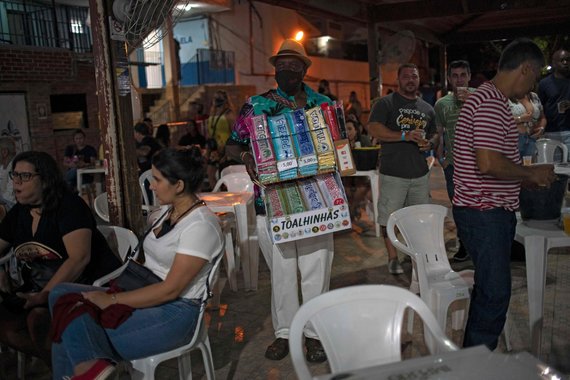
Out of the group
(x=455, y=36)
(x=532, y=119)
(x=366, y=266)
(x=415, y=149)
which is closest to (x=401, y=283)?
(x=366, y=266)

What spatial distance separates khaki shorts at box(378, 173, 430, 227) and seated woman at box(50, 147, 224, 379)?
8.23ft

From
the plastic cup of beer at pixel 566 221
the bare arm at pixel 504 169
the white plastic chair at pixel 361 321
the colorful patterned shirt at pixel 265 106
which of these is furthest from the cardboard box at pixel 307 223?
the plastic cup of beer at pixel 566 221

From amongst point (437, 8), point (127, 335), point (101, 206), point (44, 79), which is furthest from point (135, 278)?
point (44, 79)

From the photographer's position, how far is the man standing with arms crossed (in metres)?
4.85

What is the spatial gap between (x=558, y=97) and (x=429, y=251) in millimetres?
3689

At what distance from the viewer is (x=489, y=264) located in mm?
2742

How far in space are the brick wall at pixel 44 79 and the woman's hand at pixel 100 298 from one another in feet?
29.6

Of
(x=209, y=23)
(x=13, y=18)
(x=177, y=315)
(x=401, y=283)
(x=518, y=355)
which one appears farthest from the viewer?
(x=209, y=23)

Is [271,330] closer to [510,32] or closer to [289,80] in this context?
[289,80]

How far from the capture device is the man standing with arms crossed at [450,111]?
15.9ft

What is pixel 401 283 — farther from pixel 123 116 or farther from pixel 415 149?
pixel 123 116

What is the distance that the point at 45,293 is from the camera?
303 cm

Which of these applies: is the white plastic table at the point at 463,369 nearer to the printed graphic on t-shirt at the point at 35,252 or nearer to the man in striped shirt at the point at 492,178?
the man in striped shirt at the point at 492,178

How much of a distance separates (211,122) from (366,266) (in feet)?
15.5
